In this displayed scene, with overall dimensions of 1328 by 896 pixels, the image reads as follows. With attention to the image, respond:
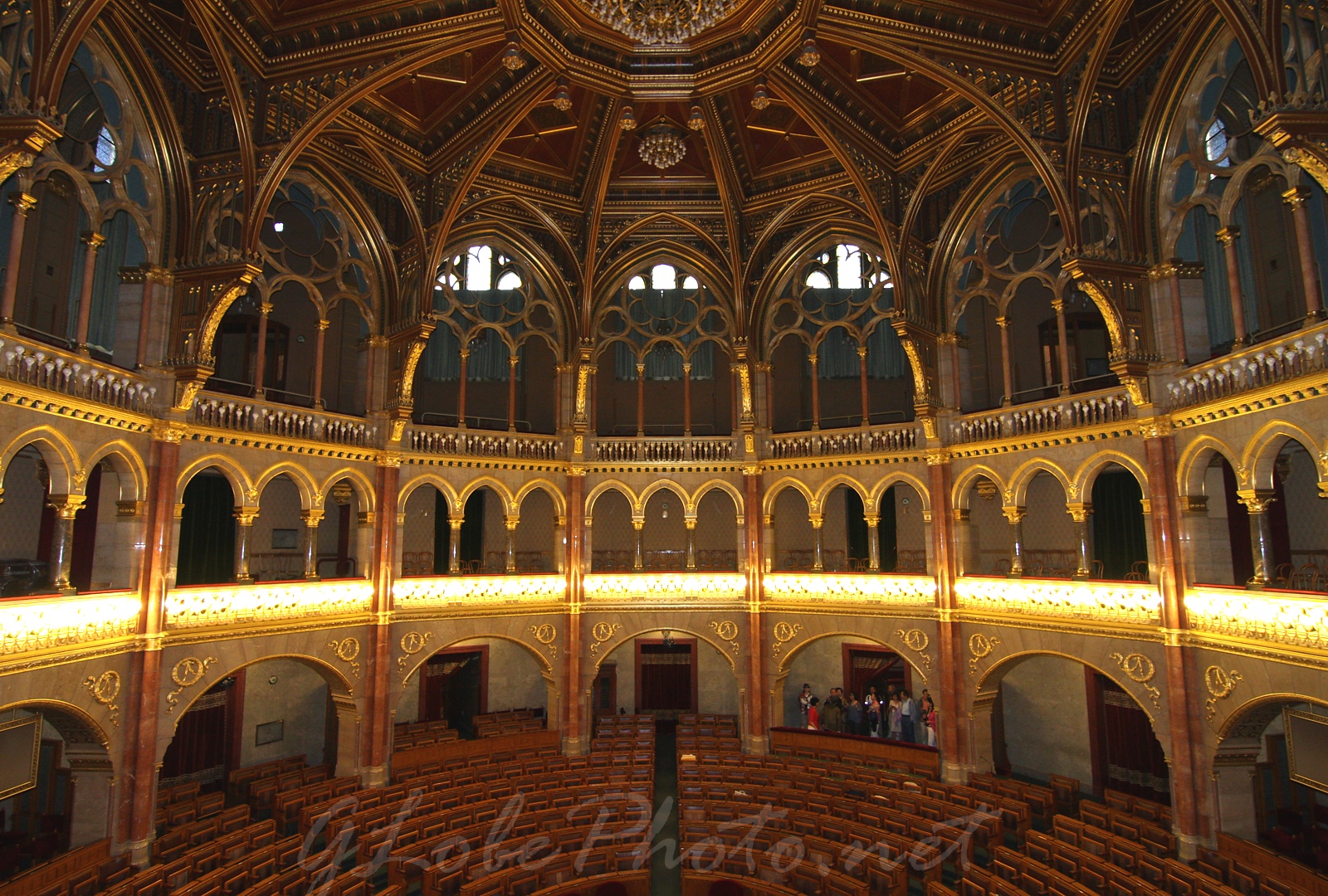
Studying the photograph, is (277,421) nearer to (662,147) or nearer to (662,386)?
(662,147)

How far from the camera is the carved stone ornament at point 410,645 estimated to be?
23.9 metres

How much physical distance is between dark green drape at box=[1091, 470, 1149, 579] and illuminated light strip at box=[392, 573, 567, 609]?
17.1 meters

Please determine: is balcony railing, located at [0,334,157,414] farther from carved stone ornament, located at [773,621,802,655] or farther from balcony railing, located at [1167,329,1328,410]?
balcony railing, located at [1167,329,1328,410]

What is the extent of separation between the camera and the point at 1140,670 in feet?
63.1

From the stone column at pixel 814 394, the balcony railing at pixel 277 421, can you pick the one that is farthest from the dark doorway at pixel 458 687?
the stone column at pixel 814 394

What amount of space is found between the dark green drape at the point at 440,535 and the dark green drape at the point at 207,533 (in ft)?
23.0

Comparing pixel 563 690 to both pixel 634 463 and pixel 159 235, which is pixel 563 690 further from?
pixel 159 235

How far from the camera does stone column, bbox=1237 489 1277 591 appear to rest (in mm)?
16734

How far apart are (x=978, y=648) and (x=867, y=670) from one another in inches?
278

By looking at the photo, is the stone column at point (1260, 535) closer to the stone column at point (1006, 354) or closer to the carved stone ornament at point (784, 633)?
the stone column at point (1006, 354)

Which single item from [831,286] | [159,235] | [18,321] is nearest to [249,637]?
[18,321]

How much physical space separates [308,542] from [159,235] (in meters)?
8.92

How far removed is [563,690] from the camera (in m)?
26.0

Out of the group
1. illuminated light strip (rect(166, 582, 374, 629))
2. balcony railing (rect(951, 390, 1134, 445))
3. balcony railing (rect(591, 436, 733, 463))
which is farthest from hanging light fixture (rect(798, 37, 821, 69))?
illuminated light strip (rect(166, 582, 374, 629))
